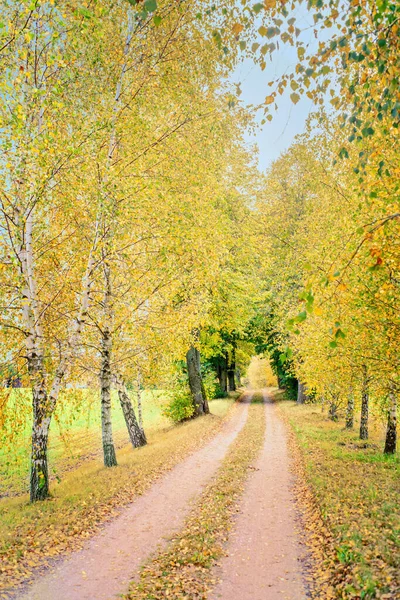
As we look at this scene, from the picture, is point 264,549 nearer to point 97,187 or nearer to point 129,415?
point 97,187

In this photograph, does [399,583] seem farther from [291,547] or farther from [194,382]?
[194,382]

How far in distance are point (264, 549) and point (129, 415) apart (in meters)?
11.3

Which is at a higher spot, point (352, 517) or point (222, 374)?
point (352, 517)

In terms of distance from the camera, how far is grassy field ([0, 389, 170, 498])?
8.53m

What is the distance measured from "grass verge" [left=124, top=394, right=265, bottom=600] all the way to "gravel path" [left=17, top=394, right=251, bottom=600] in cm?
30

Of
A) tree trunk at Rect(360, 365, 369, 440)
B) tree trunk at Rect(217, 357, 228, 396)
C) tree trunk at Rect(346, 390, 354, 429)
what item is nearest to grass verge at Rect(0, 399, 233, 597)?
tree trunk at Rect(360, 365, 369, 440)

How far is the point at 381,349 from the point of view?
11102 millimetres

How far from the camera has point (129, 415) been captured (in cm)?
1825

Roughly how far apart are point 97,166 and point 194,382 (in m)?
18.1

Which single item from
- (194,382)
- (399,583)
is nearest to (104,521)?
(399,583)

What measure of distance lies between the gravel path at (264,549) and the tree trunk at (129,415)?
6777mm

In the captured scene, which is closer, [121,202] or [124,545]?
[124,545]

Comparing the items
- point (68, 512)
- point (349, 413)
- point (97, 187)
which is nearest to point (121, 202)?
point (97, 187)

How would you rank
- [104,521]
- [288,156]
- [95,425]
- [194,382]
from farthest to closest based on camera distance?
[95,425]
[288,156]
[194,382]
[104,521]
